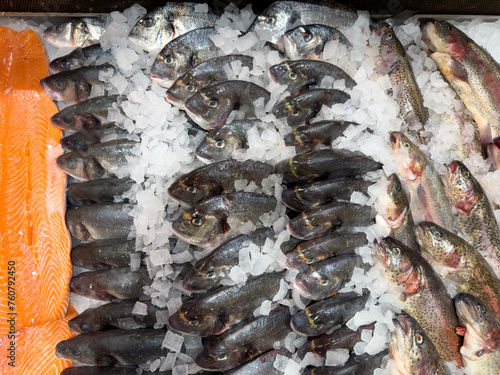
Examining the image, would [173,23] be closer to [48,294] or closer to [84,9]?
[84,9]

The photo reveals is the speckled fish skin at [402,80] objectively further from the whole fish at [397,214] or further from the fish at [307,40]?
the whole fish at [397,214]

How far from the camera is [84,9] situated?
10.1 ft

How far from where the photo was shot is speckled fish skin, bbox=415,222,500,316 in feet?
7.80

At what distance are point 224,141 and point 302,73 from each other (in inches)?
25.5

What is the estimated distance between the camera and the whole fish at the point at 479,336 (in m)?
2.20

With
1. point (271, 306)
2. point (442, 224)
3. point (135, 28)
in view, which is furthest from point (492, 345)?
point (135, 28)

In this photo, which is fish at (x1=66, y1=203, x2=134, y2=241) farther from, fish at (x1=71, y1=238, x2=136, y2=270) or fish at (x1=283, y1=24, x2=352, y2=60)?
fish at (x1=283, y1=24, x2=352, y2=60)

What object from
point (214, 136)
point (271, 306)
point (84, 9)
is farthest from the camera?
point (84, 9)

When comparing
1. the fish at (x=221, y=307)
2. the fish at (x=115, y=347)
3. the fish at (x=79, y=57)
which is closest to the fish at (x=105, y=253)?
the fish at (x=115, y=347)

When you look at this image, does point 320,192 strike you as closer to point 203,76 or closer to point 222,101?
point 222,101

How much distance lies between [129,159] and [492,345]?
2.25 m

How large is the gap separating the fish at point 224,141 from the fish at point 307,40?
24.7 inches

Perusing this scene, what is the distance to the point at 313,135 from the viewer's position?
2.36 metres

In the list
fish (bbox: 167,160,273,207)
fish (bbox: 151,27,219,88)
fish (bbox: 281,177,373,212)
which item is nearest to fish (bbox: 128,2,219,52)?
fish (bbox: 151,27,219,88)
